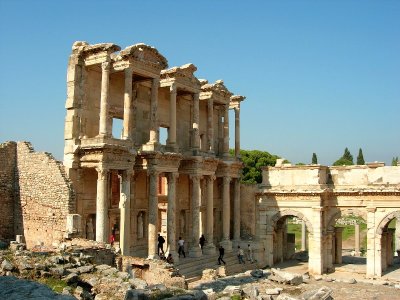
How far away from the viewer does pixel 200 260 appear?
24703 millimetres

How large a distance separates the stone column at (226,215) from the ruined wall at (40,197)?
1144 cm

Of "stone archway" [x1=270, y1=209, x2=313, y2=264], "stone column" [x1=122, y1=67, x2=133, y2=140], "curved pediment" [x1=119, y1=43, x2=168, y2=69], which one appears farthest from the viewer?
"stone archway" [x1=270, y1=209, x2=313, y2=264]

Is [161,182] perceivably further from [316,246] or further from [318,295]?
[318,295]

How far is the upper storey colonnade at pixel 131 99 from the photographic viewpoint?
20547mm


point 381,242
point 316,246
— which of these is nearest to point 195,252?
point 316,246

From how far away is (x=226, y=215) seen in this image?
93.9 feet

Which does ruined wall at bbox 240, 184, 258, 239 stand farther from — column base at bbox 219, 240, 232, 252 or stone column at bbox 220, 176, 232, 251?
column base at bbox 219, 240, 232, 252

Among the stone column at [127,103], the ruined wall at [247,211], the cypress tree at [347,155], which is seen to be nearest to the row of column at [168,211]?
the ruined wall at [247,211]

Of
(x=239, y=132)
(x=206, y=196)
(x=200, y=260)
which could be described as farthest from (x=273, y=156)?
(x=200, y=260)

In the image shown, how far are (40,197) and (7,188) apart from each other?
2.21 meters

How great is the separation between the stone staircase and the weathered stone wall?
26.0 ft

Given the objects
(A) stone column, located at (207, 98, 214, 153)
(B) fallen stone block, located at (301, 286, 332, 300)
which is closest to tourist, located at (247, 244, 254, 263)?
(A) stone column, located at (207, 98, 214, 153)

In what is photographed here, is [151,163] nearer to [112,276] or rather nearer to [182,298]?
[112,276]

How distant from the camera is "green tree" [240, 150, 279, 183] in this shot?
5012cm
